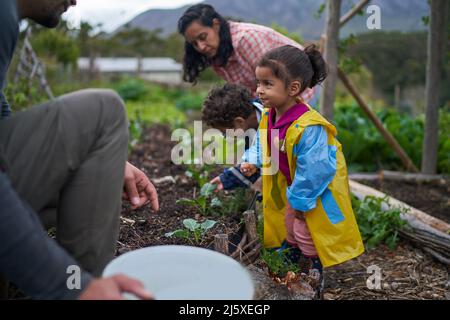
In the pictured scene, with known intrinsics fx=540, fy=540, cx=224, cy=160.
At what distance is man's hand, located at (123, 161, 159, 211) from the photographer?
6.13 feet

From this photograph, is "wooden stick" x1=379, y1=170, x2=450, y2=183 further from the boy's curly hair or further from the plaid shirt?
the boy's curly hair

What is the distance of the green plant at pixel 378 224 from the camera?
3.36m

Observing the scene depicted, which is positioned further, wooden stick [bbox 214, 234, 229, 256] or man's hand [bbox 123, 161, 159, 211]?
wooden stick [bbox 214, 234, 229, 256]

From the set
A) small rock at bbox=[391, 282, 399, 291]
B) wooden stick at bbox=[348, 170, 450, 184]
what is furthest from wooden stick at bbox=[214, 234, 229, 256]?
wooden stick at bbox=[348, 170, 450, 184]

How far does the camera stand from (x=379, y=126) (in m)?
4.63

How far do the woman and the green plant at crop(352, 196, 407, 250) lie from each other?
89 centimetres

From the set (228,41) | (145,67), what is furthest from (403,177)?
(145,67)

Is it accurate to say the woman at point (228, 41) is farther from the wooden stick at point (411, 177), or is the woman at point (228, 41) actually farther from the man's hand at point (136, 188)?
the wooden stick at point (411, 177)

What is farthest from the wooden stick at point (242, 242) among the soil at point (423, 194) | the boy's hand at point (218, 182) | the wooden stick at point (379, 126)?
the wooden stick at point (379, 126)

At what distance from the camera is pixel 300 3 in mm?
11773

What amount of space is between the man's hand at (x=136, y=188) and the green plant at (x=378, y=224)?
6.10 ft

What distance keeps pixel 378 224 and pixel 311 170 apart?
1.34 metres

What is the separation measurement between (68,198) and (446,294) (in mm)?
2083

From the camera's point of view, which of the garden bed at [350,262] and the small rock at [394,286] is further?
the small rock at [394,286]
